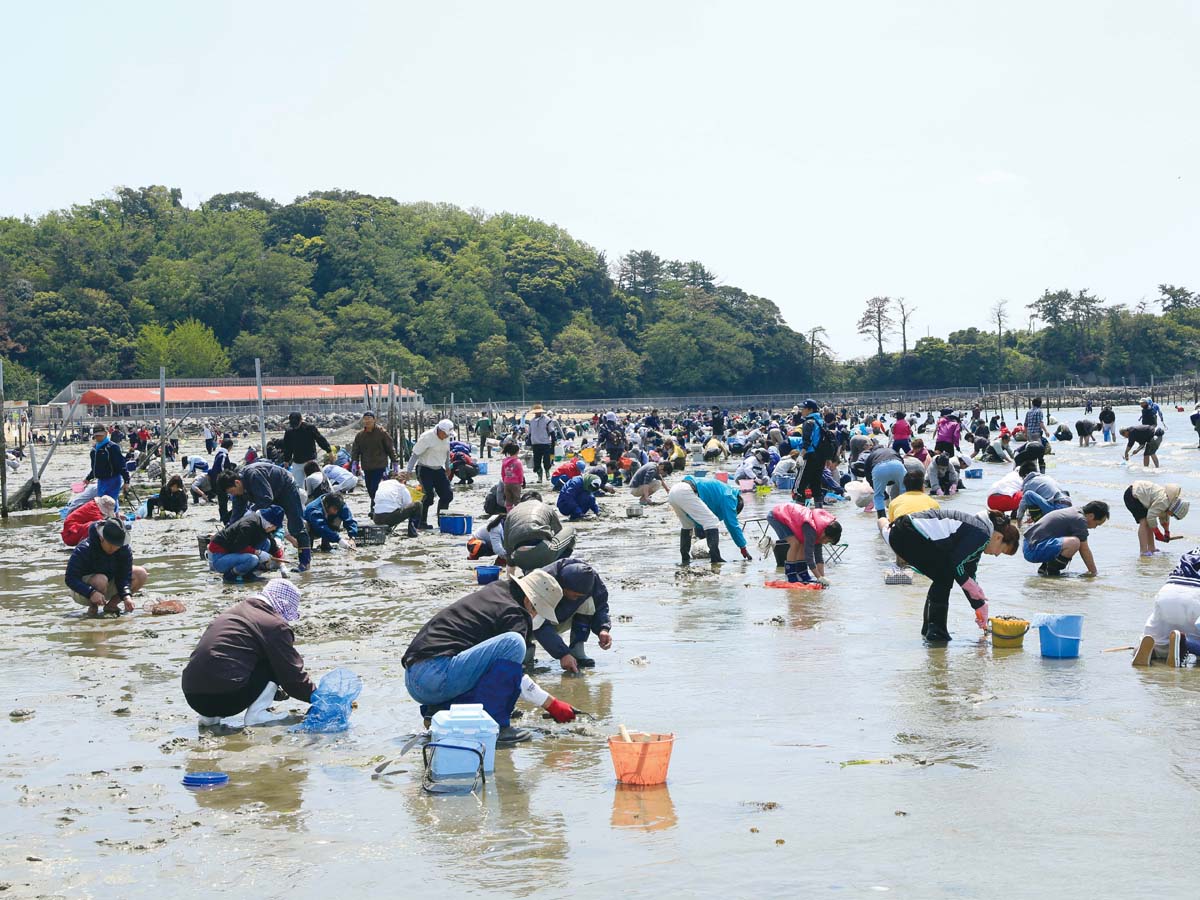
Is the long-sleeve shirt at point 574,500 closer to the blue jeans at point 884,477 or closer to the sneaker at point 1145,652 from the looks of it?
the blue jeans at point 884,477

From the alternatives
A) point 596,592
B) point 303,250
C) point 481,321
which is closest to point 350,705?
point 596,592

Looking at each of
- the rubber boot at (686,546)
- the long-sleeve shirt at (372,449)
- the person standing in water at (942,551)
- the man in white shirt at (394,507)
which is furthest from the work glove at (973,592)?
the long-sleeve shirt at (372,449)

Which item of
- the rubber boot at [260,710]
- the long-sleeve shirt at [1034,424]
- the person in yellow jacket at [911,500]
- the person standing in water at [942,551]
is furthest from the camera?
the long-sleeve shirt at [1034,424]

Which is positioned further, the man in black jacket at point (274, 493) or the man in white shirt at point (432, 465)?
the man in white shirt at point (432, 465)

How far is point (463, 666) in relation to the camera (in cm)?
615

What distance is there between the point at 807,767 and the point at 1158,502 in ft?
27.1

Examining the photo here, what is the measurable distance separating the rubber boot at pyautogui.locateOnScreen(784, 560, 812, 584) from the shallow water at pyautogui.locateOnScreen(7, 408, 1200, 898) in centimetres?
109

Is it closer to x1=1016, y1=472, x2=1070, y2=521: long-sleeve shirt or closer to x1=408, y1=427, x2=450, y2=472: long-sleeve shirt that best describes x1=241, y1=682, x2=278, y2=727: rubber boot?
x1=1016, y1=472, x2=1070, y2=521: long-sleeve shirt

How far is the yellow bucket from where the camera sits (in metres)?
8.31

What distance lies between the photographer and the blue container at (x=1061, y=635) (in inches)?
312

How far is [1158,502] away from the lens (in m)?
12.6

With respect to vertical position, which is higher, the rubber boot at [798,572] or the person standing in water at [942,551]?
the person standing in water at [942,551]

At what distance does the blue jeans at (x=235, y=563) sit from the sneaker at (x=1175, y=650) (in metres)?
8.01

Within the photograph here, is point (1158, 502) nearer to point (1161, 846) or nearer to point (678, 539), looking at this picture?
point (678, 539)
